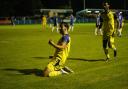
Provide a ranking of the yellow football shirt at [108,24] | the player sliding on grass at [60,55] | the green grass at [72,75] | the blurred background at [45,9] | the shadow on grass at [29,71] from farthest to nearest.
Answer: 1. the blurred background at [45,9]
2. the yellow football shirt at [108,24]
3. the shadow on grass at [29,71]
4. the player sliding on grass at [60,55]
5. the green grass at [72,75]

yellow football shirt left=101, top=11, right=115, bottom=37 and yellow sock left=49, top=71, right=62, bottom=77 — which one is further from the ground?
yellow football shirt left=101, top=11, right=115, bottom=37

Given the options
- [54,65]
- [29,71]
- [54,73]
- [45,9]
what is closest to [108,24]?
[29,71]

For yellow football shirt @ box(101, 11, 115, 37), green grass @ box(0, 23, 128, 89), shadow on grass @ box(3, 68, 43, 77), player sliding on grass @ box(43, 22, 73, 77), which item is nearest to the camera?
green grass @ box(0, 23, 128, 89)

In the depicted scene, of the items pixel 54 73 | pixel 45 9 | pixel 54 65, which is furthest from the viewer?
pixel 45 9

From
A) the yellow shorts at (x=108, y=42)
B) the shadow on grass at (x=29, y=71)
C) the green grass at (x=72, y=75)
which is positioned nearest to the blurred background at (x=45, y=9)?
the green grass at (x=72, y=75)

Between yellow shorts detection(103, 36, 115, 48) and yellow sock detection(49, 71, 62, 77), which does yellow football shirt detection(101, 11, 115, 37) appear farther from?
yellow sock detection(49, 71, 62, 77)

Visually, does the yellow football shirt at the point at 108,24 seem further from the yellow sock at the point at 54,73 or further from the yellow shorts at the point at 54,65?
the yellow sock at the point at 54,73

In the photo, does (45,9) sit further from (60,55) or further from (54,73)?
(54,73)

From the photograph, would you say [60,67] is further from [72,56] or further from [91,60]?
[72,56]

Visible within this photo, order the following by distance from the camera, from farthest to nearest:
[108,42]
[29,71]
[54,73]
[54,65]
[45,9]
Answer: [45,9] → [108,42] → [29,71] → [54,65] → [54,73]

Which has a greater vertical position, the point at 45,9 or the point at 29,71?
the point at 29,71

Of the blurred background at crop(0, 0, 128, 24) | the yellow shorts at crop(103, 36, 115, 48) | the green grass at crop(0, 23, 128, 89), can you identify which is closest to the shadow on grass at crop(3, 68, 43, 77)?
the green grass at crop(0, 23, 128, 89)

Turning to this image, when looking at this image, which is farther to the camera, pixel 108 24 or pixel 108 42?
pixel 108 42

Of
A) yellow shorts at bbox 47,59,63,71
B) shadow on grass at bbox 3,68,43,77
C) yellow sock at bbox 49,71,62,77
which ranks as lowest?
shadow on grass at bbox 3,68,43,77
